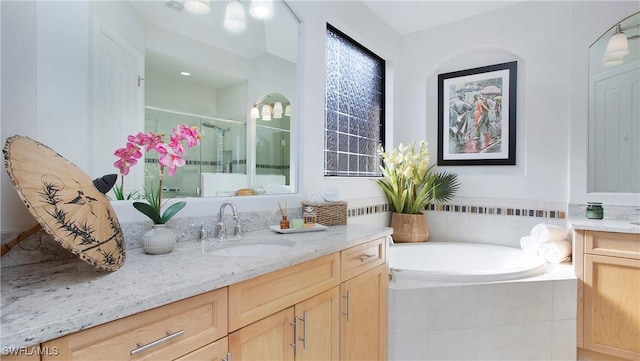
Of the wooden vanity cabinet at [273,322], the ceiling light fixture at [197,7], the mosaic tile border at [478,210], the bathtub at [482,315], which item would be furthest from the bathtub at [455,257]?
the ceiling light fixture at [197,7]

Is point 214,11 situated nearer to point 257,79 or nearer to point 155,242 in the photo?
point 257,79

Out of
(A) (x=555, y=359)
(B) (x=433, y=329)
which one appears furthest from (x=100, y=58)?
(A) (x=555, y=359)

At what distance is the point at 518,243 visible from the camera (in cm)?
277

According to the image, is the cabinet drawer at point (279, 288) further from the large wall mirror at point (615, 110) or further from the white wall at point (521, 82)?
the large wall mirror at point (615, 110)

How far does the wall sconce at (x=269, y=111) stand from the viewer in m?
1.86

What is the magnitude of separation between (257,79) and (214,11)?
0.41 meters

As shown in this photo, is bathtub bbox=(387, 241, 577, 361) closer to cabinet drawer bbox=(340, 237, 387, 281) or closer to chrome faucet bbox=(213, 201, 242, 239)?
cabinet drawer bbox=(340, 237, 387, 281)

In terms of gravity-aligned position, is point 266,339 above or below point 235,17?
below

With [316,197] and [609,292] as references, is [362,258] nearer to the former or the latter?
[316,197]

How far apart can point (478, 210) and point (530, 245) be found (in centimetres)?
56

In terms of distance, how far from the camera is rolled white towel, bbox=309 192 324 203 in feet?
6.52

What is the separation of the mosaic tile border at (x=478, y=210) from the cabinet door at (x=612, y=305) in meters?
0.63

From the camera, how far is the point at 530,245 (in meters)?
2.48

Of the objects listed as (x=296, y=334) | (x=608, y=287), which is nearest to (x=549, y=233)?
(x=608, y=287)
